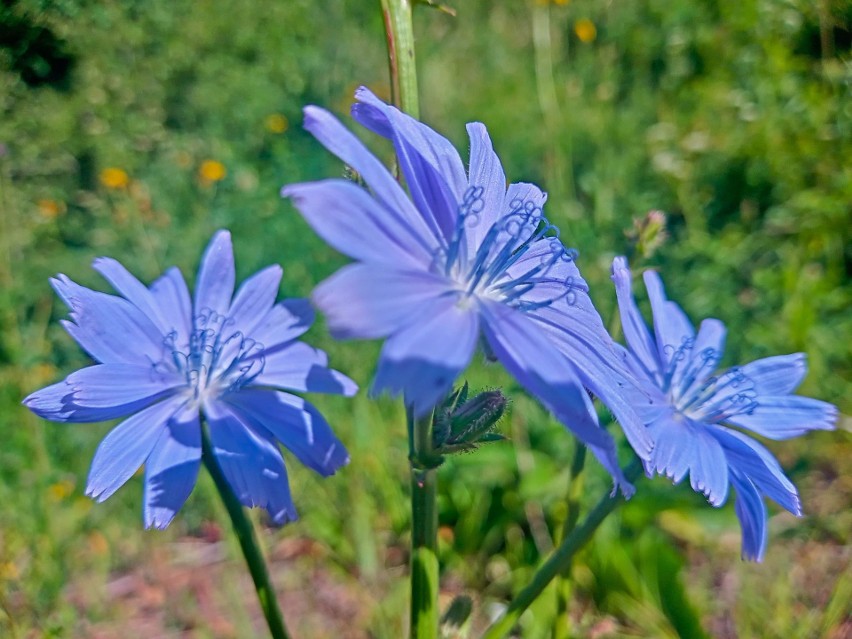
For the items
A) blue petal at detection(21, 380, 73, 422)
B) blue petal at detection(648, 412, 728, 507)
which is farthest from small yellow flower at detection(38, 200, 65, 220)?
blue petal at detection(648, 412, 728, 507)

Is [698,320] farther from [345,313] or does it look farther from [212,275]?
[345,313]

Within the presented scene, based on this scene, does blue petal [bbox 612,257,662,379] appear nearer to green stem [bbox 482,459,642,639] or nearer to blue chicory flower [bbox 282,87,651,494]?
blue chicory flower [bbox 282,87,651,494]

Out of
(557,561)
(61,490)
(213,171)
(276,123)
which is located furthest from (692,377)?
(276,123)

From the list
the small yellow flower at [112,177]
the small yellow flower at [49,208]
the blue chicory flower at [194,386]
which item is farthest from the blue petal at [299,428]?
the small yellow flower at [112,177]

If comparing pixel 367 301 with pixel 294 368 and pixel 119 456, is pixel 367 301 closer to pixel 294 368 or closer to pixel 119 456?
pixel 294 368

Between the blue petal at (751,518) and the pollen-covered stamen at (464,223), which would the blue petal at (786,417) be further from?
the pollen-covered stamen at (464,223)

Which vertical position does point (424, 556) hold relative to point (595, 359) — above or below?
below

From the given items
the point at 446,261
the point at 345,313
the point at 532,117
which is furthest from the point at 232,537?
the point at 532,117
